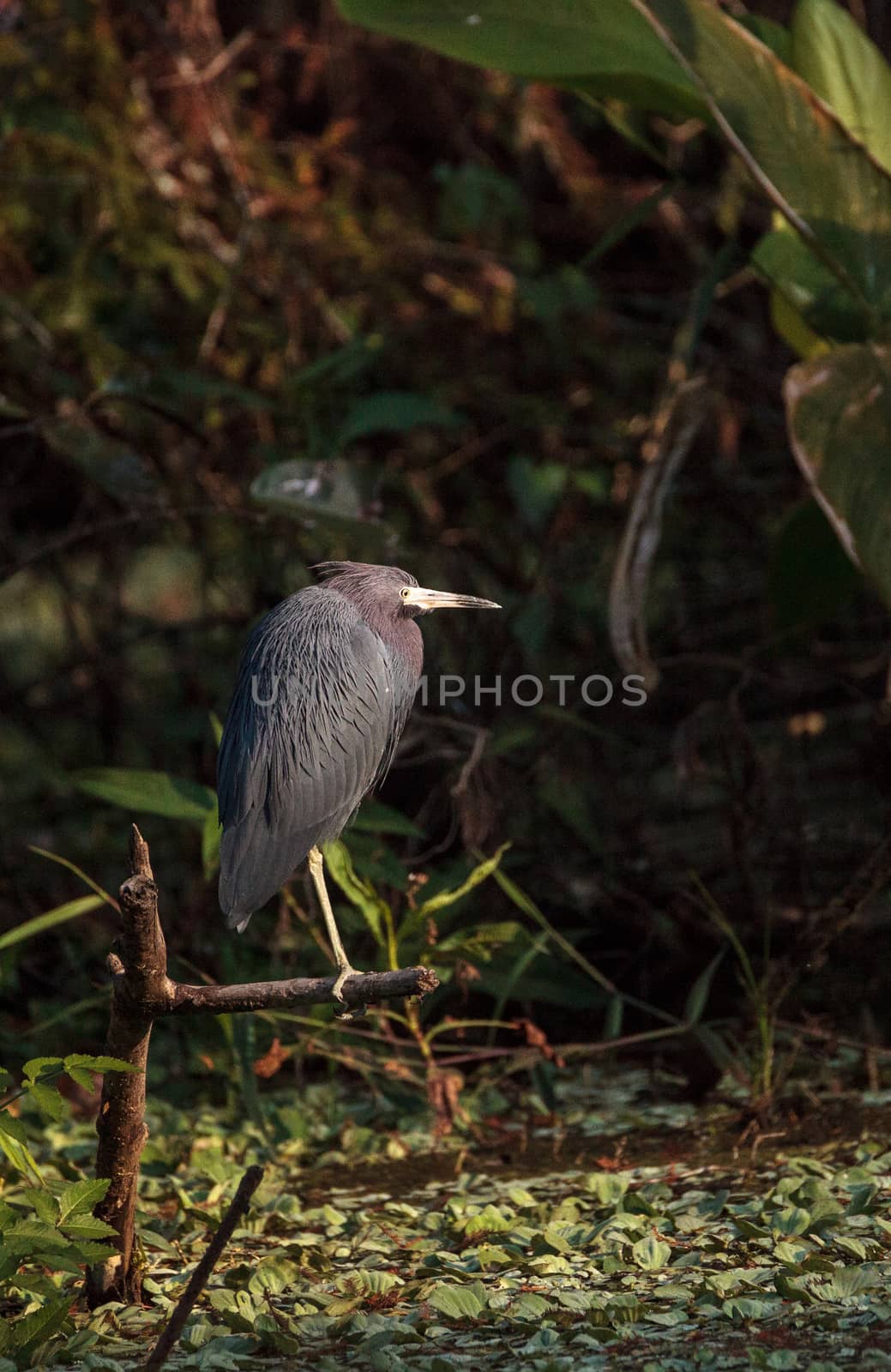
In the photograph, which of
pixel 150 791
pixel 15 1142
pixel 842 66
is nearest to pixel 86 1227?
pixel 15 1142

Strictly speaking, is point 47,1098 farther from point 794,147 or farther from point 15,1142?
point 794,147

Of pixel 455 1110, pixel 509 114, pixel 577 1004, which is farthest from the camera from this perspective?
pixel 509 114

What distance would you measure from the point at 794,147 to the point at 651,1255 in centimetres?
221

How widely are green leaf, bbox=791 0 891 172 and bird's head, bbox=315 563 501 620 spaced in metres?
1.76

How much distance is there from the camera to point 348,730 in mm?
2254

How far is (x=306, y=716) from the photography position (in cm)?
222

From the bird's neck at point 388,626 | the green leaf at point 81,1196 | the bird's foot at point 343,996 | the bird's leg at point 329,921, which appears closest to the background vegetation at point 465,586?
the green leaf at point 81,1196

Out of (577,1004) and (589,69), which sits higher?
(589,69)

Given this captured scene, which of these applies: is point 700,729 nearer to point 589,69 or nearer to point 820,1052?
point 820,1052

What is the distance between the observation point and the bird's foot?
1907 mm

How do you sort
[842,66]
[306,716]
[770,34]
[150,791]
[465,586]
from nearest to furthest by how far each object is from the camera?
[306,716], [150,791], [842,66], [770,34], [465,586]

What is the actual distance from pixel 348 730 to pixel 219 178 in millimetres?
2984

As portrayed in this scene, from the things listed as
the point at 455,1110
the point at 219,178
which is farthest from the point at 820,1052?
the point at 219,178

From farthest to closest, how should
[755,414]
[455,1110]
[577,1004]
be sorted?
[755,414] < [577,1004] < [455,1110]
